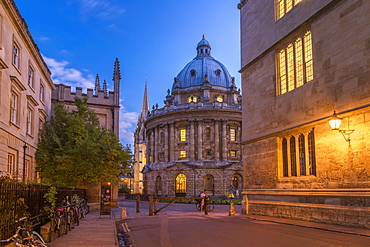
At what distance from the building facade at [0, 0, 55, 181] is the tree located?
98 centimetres

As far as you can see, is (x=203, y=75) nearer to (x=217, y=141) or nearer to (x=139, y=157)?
(x=217, y=141)

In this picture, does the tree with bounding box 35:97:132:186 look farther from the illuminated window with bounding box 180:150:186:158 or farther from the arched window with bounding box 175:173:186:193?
the illuminated window with bounding box 180:150:186:158

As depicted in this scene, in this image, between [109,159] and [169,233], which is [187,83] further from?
[169,233]

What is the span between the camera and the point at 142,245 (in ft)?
39.0

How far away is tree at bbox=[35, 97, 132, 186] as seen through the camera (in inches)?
1141

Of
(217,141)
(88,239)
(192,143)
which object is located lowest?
(88,239)

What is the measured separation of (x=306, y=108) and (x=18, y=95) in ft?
52.5

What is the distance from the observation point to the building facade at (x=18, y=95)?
19.4 meters

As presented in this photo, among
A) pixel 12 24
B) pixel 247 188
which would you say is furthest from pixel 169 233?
pixel 12 24

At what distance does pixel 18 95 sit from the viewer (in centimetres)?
2277

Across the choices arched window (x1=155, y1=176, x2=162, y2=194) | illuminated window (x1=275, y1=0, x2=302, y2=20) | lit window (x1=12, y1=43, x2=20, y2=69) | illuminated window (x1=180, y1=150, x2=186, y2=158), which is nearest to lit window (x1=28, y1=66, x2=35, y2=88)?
lit window (x1=12, y1=43, x2=20, y2=69)

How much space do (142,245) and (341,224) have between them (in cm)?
837

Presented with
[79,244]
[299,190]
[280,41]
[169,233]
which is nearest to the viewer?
[79,244]

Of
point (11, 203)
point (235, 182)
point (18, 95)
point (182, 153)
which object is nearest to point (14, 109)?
point (18, 95)
